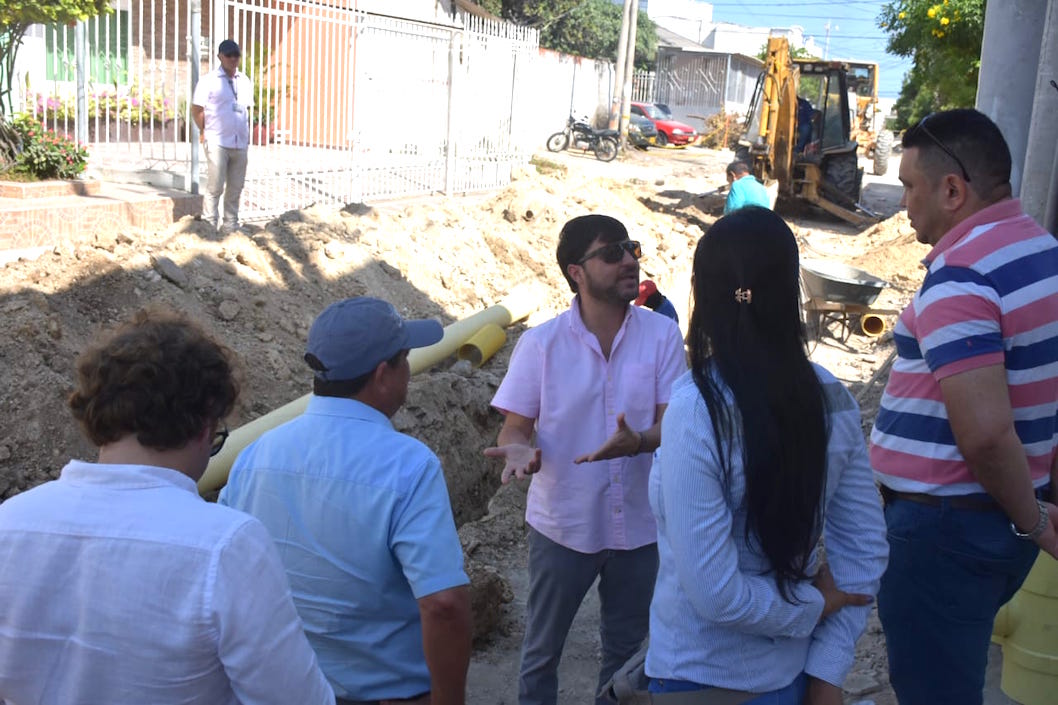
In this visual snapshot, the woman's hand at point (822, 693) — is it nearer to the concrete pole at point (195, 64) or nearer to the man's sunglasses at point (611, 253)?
the man's sunglasses at point (611, 253)

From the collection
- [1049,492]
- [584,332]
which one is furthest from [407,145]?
[1049,492]

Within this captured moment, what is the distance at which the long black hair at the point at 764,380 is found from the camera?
1.99 metres

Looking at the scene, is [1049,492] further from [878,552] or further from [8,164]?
[8,164]

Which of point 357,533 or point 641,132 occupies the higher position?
point 641,132

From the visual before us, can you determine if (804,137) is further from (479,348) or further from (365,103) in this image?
(479,348)

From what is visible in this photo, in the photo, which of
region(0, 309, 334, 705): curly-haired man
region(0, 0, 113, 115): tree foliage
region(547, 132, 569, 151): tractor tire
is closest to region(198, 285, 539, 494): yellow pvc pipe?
region(0, 309, 334, 705): curly-haired man

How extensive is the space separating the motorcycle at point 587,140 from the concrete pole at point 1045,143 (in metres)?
23.9

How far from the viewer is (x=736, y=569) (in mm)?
1981

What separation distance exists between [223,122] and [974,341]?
880 cm

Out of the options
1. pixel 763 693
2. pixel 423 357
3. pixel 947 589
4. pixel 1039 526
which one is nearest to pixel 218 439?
pixel 763 693

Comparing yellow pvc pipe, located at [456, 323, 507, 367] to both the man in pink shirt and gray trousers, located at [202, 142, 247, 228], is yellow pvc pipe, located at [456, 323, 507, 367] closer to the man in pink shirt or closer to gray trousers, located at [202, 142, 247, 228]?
gray trousers, located at [202, 142, 247, 228]

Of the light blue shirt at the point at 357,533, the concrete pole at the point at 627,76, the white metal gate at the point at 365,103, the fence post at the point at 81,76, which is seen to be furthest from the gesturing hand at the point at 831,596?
the concrete pole at the point at 627,76

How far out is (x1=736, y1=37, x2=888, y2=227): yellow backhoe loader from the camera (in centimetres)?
1850

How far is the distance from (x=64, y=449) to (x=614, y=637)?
3785mm
